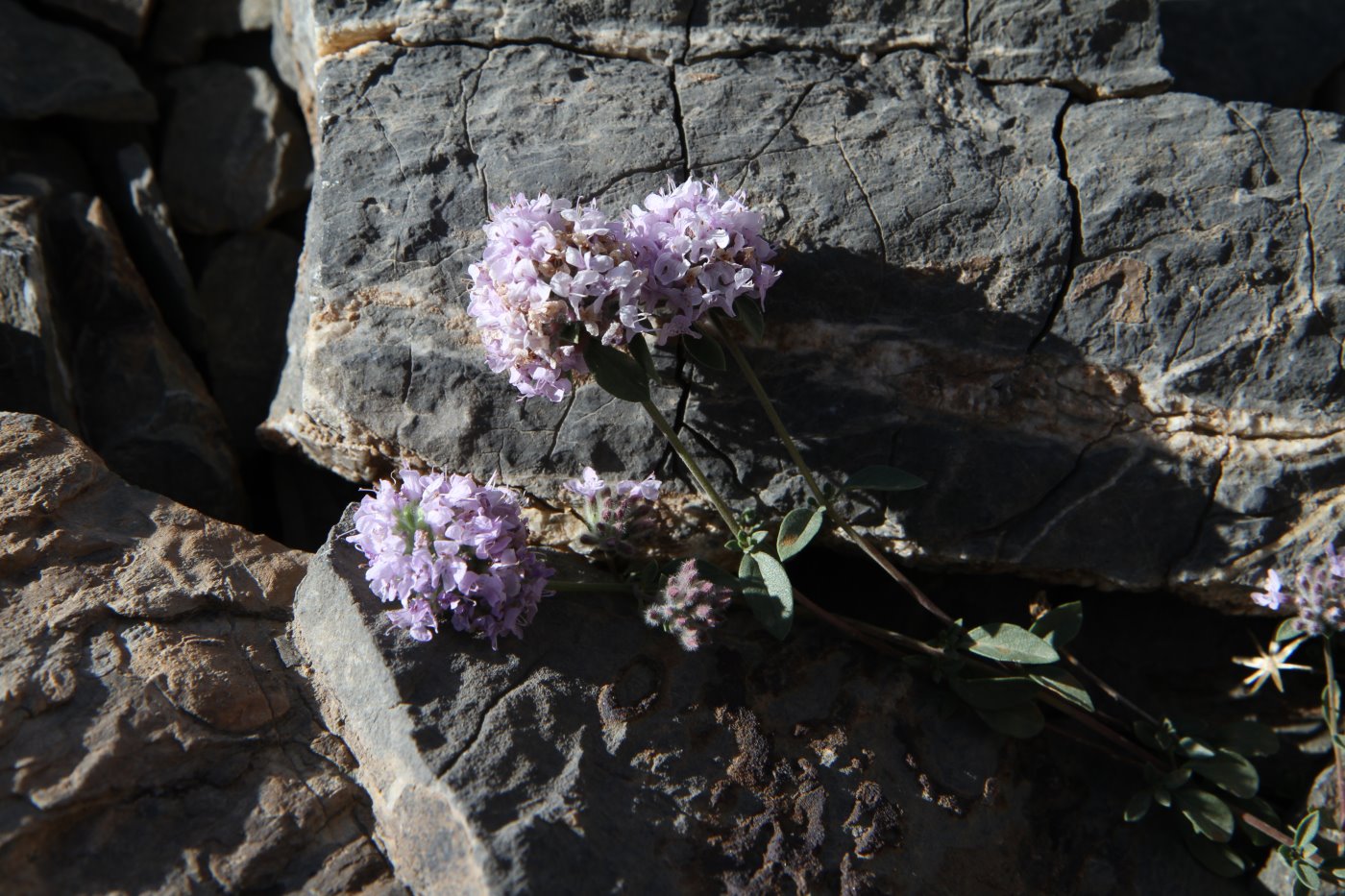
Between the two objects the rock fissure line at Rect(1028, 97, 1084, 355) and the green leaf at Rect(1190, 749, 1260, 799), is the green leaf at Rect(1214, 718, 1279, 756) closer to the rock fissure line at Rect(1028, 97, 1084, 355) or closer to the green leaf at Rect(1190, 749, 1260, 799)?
the green leaf at Rect(1190, 749, 1260, 799)

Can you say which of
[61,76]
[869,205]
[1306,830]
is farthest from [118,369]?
[1306,830]

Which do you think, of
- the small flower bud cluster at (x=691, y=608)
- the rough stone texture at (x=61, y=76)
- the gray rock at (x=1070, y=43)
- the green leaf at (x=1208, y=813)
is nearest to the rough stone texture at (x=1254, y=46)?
the gray rock at (x=1070, y=43)

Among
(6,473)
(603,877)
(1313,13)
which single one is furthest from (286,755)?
(1313,13)

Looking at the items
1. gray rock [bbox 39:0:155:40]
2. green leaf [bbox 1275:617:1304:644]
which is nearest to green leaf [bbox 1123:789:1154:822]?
green leaf [bbox 1275:617:1304:644]

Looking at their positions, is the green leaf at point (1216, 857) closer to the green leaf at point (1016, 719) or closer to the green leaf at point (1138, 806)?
the green leaf at point (1138, 806)

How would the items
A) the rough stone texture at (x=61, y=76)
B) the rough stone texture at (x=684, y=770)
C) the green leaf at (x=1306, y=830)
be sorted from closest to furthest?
the rough stone texture at (x=684, y=770) → the green leaf at (x=1306, y=830) → the rough stone texture at (x=61, y=76)

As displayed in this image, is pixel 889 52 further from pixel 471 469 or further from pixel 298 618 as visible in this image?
pixel 298 618

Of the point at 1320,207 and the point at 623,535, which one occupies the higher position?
the point at 1320,207
